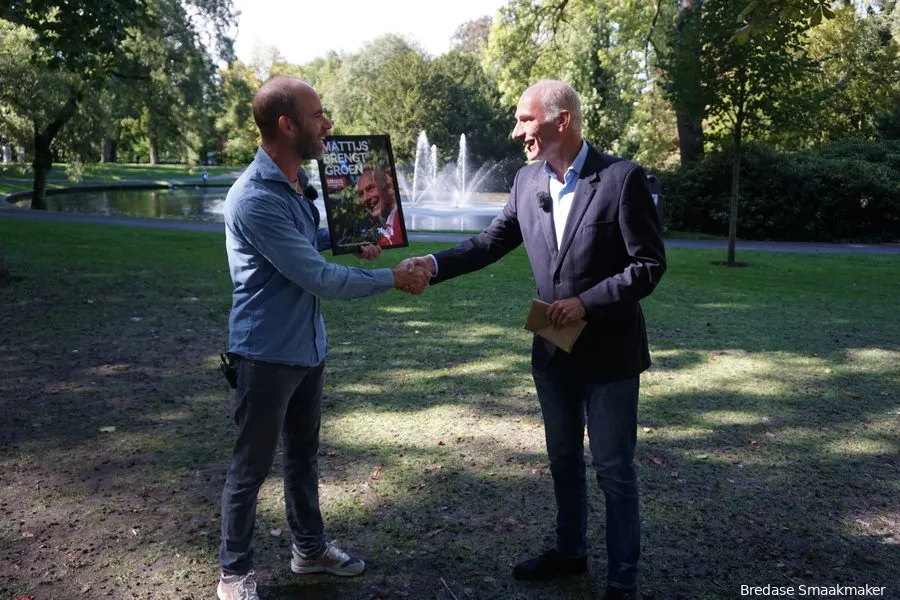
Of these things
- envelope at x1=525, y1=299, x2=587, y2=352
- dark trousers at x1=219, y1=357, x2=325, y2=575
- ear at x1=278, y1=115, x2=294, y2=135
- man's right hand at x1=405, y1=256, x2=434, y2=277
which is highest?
ear at x1=278, y1=115, x2=294, y2=135

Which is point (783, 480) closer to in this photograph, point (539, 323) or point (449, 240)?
point (539, 323)

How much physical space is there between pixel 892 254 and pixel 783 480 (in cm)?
1463

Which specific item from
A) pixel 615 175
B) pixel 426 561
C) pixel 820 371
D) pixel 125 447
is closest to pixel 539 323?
pixel 615 175

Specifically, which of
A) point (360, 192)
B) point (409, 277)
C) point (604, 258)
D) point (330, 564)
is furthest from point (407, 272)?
point (330, 564)

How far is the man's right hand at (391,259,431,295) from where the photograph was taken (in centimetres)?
345

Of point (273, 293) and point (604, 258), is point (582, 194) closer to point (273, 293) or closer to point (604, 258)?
point (604, 258)

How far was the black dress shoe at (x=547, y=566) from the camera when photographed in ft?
11.8

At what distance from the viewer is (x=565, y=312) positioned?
309 centimetres

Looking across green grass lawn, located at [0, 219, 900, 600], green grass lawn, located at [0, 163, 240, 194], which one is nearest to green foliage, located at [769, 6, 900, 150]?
green grass lawn, located at [0, 219, 900, 600]

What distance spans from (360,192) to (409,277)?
45 cm

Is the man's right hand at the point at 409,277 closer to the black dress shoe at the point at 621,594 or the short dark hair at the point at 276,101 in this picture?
the short dark hair at the point at 276,101

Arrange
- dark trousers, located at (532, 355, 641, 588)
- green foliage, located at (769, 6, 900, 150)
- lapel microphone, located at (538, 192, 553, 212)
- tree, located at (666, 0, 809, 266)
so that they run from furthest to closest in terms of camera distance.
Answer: green foliage, located at (769, 6, 900, 150) → tree, located at (666, 0, 809, 266) → lapel microphone, located at (538, 192, 553, 212) → dark trousers, located at (532, 355, 641, 588)

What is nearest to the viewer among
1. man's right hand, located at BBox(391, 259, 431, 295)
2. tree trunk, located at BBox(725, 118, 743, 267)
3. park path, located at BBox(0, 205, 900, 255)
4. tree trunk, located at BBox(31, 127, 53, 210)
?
man's right hand, located at BBox(391, 259, 431, 295)

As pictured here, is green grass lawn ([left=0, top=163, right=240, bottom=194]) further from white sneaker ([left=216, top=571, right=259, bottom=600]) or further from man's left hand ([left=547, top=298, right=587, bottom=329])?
man's left hand ([left=547, top=298, right=587, bottom=329])
